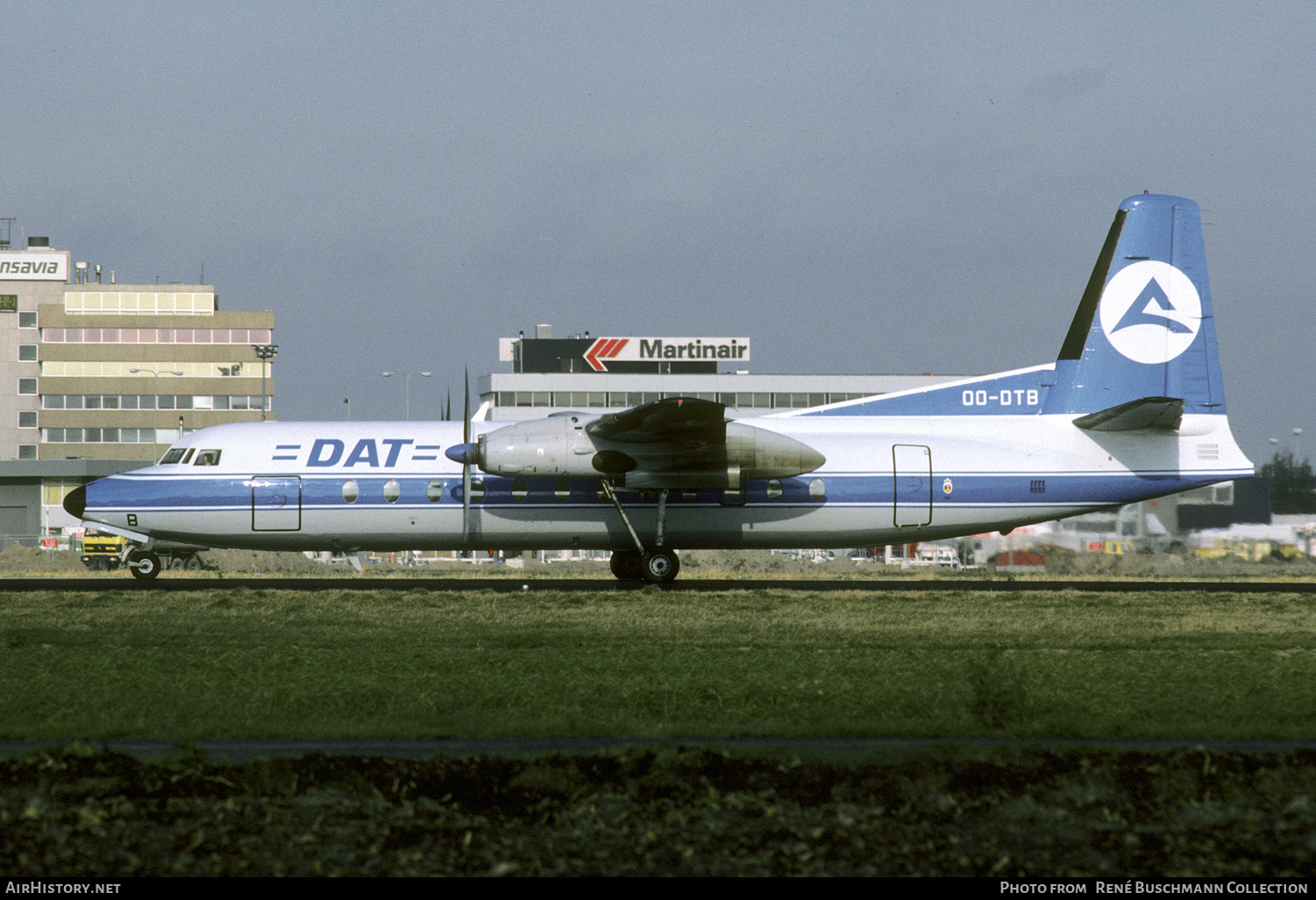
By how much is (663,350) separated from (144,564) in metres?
71.6

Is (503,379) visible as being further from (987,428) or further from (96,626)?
(96,626)

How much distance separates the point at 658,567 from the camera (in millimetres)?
25938

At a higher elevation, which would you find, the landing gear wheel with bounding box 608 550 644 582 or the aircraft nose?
the aircraft nose

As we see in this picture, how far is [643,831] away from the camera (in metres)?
6.50

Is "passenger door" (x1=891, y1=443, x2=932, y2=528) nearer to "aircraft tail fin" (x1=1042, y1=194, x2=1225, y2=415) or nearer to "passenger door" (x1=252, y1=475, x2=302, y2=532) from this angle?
"aircraft tail fin" (x1=1042, y1=194, x2=1225, y2=415)

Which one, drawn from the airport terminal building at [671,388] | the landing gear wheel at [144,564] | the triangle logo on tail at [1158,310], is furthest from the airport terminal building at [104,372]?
the triangle logo on tail at [1158,310]

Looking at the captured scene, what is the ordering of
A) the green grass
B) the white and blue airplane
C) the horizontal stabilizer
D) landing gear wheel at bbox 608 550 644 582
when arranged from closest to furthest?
the green grass → the horizontal stabilizer → the white and blue airplane → landing gear wheel at bbox 608 550 644 582

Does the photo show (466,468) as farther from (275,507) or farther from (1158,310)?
(1158,310)

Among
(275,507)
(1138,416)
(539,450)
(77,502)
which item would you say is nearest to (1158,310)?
(1138,416)

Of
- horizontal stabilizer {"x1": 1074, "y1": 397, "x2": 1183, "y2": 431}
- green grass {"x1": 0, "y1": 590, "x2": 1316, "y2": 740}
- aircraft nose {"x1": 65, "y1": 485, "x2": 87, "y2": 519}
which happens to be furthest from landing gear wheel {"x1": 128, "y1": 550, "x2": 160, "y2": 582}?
horizontal stabilizer {"x1": 1074, "y1": 397, "x2": 1183, "y2": 431}

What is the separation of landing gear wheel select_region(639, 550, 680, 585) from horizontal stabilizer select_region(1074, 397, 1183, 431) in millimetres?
9702

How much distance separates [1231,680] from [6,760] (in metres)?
11.8

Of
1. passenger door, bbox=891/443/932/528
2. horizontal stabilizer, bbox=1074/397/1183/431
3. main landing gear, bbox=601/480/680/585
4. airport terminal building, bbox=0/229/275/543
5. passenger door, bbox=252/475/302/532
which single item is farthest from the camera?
airport terminal building, bbox=0/229/275/543

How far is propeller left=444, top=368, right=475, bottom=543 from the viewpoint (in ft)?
80.9
